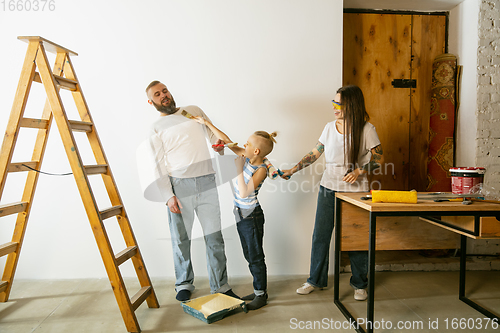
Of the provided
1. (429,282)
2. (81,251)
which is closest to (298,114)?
(429,282)

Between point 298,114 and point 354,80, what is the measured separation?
82 cm

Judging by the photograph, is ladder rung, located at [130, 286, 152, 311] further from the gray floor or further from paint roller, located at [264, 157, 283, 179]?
paint roller, located at [264, 157, 283, 179]

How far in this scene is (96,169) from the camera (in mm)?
2150

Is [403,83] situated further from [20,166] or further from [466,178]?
[20,166]

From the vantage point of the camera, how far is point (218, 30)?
279cm

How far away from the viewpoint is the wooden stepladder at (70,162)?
1.98 metres

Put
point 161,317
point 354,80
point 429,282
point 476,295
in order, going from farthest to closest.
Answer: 1. point 354,80
2. point 429,282
3. point 476,295
4. point 161,317

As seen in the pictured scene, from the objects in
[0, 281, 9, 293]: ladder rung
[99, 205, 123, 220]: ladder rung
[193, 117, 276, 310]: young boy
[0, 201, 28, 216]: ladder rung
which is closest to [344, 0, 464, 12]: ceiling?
[193, 117, 276, 310]: young boy

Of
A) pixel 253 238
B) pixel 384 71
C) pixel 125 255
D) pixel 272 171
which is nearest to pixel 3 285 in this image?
pixel 125 255

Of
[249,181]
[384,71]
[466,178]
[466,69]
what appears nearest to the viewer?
[466,178]

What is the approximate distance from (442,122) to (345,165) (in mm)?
1458

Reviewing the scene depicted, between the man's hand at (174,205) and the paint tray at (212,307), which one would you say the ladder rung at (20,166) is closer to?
the man's hand at (174,205)

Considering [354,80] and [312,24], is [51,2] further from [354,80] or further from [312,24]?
[354,80]

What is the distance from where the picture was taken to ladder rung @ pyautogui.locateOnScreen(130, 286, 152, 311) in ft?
6.89
